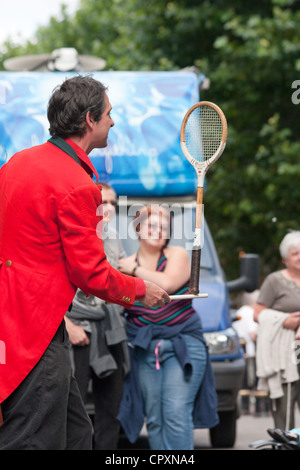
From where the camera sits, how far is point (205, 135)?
508 centimetres

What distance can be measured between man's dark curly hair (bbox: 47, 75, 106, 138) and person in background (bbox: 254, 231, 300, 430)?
4.01m

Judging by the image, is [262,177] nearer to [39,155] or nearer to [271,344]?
[271,344]

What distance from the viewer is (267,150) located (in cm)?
1606

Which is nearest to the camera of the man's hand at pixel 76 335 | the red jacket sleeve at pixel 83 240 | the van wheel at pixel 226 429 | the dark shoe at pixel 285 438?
the red jacket sleeve at pixel 83 240

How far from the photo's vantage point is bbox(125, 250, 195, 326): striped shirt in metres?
6.57

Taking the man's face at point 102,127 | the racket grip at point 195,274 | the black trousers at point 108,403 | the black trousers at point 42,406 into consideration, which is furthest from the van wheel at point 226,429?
the man's face at point 102,127

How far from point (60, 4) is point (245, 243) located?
1909cm

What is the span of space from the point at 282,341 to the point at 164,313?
59.9 inches

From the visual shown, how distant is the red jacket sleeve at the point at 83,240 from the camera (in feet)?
12.6

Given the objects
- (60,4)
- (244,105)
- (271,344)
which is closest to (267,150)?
(244,105)

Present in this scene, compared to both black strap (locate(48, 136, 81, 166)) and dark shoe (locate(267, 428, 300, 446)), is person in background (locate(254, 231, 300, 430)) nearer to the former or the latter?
dark shoe (locate(267, 428, 300, 446))

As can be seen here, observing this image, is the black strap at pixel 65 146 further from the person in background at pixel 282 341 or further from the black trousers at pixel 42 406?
the person in background at pixel 282 341

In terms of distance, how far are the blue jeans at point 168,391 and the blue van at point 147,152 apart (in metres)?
1.60

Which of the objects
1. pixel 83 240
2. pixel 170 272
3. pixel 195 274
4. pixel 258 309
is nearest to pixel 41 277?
pixel 83 240
